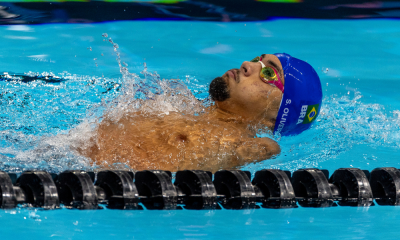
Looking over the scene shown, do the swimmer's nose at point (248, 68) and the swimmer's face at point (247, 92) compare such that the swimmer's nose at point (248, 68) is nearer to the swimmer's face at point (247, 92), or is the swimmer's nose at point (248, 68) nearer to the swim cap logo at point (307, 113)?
the swimmer's face at point (247, 92)

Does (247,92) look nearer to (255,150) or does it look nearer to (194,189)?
(255,150)

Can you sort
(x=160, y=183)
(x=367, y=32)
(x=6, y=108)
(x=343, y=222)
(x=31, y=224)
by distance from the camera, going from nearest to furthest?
1. (x=31, y=224)
2. (x=160, y=183)
3. (x=343, y=222)
4. (x=6, y=108)
5. (x=367, y=32)

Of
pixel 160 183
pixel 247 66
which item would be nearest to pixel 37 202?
pixel 160 183

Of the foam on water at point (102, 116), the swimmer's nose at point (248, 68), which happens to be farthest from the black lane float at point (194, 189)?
the swimmer's nose at point (248, 68)

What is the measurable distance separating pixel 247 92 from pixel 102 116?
89 centimetres

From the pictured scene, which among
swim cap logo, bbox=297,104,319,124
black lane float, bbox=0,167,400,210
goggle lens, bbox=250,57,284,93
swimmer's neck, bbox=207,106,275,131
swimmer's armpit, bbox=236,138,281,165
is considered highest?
goggle lens, bbox=250,57,284,93

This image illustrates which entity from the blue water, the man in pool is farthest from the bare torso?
the blue water

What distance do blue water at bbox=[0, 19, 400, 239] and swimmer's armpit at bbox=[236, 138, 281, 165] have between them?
11 cm

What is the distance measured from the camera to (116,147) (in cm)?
232

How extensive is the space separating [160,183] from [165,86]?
55.1 inches

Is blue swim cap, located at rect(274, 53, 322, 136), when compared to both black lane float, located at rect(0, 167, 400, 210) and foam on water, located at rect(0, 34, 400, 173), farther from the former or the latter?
black lane float, located at rect(0, 167, 400, 210)

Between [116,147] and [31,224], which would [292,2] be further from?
[31,224]

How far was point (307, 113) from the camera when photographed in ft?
9.16

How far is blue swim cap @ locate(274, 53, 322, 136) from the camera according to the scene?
8.93 feet
